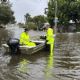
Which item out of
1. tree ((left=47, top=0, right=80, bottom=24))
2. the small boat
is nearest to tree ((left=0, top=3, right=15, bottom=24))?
tree ((left=47, top=0, right=80, bottom=24))

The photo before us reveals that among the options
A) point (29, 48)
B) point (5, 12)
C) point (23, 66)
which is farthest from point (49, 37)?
point (5, 12)

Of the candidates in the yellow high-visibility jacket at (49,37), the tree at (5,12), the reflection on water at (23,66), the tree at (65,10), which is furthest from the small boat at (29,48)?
the tree at (5,12)

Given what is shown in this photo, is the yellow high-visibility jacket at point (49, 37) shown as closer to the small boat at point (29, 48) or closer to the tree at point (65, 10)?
the small boat at point (29, 48)

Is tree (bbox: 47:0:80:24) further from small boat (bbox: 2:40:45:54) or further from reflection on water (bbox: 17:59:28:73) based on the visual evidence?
reflection on water (bbox: 17:59:28:73)

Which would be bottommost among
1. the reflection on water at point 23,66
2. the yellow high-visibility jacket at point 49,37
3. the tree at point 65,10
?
the reflection on water at point 23,66

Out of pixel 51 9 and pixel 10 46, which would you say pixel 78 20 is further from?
pixel 10 46

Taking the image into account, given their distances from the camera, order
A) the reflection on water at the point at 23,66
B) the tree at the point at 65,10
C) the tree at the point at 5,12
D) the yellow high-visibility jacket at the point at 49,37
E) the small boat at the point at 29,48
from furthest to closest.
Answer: the tree at the point at 5,12 → the tree at the point at 65,10 → the yellow high-visibility jacket at the point at 49,37 → the small boat at the point at 29,48 → the reflection on water at the point at 23,66

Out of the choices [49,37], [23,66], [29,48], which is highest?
[49,37]

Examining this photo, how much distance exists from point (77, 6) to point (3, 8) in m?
24.7

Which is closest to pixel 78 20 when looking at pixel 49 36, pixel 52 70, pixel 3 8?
pixel 3 8

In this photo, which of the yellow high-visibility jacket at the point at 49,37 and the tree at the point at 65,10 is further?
the tree at the point at 65,10

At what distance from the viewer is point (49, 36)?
67.3 ft

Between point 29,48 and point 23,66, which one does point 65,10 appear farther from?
point 23,66

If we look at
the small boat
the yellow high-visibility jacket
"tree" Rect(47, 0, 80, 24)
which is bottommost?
the small boat
